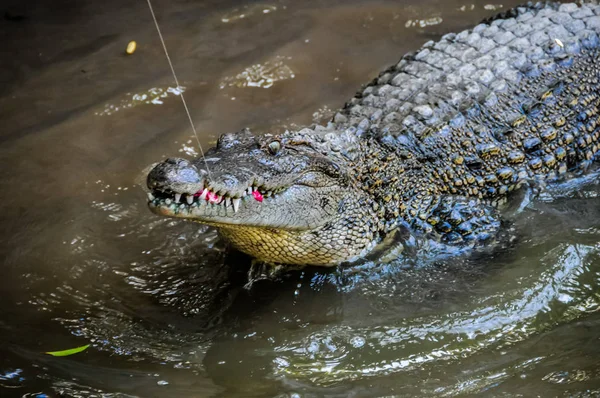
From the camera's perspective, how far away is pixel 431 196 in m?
4.62

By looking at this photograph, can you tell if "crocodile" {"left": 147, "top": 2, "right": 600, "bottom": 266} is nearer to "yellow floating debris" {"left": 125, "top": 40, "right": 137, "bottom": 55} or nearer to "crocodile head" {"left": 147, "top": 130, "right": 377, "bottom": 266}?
"crocodile head" {"left": 147, "top": 130, "right": 377, "bottom": 266}

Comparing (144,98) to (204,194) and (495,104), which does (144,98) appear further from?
(495,104)

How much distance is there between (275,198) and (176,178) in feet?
2.74

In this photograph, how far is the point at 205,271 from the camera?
14.7ft

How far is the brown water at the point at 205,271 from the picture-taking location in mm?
3502

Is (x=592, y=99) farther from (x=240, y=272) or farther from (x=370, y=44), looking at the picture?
(x=240, y=272)

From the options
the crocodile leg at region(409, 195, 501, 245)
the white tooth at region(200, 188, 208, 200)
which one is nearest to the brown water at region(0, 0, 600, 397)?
the crocodile leg at region(409, 195, 501, 245)

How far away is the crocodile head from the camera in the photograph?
3.36 meters

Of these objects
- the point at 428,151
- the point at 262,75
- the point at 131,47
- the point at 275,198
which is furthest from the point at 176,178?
the point at 131,47

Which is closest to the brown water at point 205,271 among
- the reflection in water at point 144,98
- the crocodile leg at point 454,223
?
the reflection in water at point 144,98

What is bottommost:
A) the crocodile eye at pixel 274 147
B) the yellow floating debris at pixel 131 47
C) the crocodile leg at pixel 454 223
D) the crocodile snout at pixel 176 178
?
the crocodile leg at pixel 454 223

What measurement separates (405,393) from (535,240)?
1768 mm

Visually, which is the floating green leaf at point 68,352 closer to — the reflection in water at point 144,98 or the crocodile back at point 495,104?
the crocodile back at point 495,104

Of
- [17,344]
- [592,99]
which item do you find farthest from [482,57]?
[17,344]
